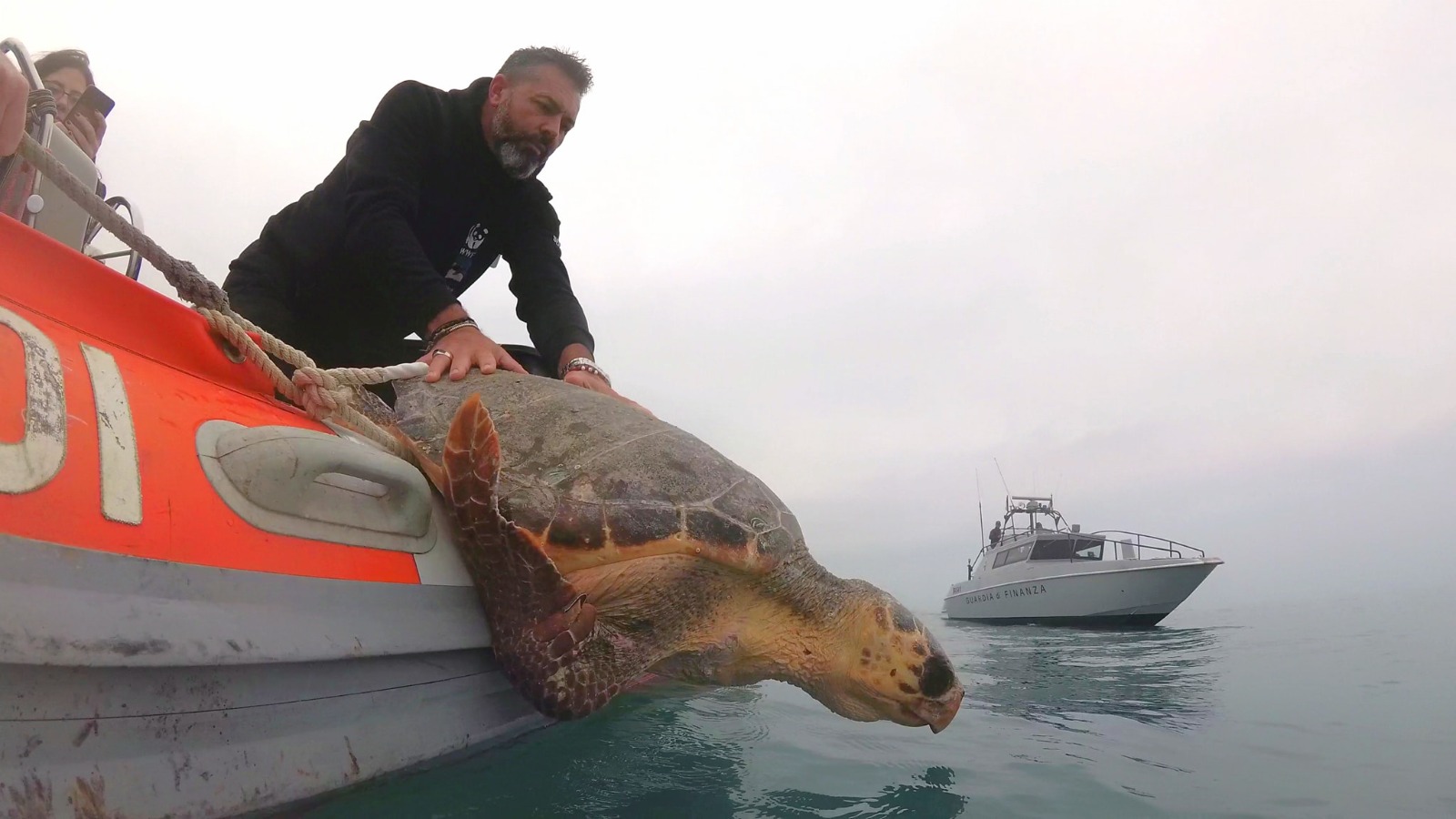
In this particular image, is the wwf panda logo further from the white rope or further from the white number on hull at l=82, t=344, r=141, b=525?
the white number on hull at l=82, t=344, r=141, b=525

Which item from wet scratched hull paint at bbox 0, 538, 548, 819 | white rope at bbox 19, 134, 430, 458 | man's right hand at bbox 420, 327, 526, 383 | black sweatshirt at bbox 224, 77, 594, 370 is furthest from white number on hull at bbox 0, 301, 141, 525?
black sweatshirt at bbox 224, 77, 594, 370

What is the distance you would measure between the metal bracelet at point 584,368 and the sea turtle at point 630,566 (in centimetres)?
34

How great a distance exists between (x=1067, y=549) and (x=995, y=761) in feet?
55.7

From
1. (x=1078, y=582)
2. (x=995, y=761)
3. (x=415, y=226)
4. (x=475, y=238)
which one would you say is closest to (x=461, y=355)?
(x=415, y=226)

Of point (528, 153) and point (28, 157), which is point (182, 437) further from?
point (528, 153)

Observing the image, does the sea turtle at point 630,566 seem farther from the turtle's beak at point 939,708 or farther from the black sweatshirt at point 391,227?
the black sweatshirt at point 391,227

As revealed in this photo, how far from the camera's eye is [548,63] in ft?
10.4

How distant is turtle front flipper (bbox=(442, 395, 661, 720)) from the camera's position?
6.29 ft

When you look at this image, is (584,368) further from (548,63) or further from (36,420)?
(36,420)

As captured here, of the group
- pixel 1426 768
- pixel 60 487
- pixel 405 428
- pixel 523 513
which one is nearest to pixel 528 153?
pixel 405 428

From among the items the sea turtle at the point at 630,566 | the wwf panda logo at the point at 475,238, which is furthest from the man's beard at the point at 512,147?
the sea turtle at the point at 630,566

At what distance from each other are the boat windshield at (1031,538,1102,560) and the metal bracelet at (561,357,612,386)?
17.5m

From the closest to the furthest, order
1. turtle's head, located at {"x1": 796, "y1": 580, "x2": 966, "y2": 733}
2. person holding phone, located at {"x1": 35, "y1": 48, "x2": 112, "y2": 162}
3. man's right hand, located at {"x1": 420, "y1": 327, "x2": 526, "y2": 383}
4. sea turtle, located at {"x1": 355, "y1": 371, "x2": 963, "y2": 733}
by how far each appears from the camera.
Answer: sea turtle, located at {"x1": 355, "y1": 371, "x2": 963, "y2": 733}, man's right hand, located at {"x1": 420, "y1": 327, "x2": 526, "y2": 383}, turtle's head, located at {"x1": 796, "y1": 580, "x2": 966, "y2": 733}, person holding phone, located at {"x1": 35, "y1": 48, "x2": 112, "y2": 162}

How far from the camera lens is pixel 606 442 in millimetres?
2732
